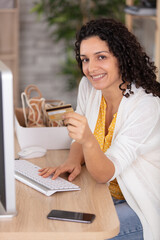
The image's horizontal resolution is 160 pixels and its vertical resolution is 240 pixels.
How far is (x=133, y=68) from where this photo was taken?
1701 mm

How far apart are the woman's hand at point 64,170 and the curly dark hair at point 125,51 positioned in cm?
37

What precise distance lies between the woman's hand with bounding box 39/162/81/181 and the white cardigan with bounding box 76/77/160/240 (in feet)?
0.54

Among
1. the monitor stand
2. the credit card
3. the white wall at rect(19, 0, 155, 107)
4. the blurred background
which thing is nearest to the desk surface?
the monitor stand

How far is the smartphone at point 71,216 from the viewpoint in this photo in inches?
48.2

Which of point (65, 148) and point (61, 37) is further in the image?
point (61, 37)

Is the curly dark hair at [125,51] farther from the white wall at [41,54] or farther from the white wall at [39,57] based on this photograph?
the white wall at [39,57]

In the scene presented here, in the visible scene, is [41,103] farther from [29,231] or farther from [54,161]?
[29,231]

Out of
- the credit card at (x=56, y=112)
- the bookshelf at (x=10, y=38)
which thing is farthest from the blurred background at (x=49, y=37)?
the credit card at (x=56, y=112)

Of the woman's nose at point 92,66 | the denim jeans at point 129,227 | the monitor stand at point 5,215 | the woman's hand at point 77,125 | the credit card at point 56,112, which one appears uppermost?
the woman's nose at point 92,66

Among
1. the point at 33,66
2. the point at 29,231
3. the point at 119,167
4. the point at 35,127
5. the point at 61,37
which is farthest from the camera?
the point at 33,66

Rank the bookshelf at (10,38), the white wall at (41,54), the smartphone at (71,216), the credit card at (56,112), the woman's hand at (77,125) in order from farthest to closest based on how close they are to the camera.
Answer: the white wall at (41,54), the bookshelf at (10,38), the credit card at (56,112), the woman's hand at (77,125), the smartphone at (71,216)

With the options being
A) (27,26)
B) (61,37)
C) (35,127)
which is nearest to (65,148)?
(35,127)

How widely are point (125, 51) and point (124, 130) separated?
0.36 metres

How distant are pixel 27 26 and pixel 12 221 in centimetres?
364
